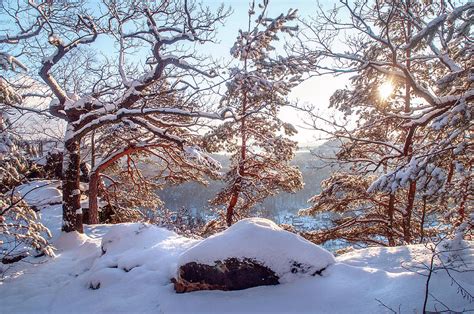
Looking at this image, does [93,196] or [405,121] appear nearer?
[405,121]

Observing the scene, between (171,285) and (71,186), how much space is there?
17.4ft

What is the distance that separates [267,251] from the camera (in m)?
5.46

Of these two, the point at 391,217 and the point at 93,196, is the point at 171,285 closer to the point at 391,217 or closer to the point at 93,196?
the point at 391,217

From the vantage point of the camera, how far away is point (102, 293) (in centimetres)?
615

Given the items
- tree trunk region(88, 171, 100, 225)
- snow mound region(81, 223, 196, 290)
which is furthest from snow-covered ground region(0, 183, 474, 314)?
tree trunk region(88, 171, 100, 225)

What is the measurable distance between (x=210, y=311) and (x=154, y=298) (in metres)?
A: 1.19

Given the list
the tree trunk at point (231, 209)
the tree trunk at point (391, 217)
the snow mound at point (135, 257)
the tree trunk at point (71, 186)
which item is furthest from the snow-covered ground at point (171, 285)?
the tree trunk at point (231, 209)

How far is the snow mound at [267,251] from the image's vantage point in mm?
5406

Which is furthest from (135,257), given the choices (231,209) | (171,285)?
(231,209)

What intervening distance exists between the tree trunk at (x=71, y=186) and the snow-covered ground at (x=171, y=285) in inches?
46.4

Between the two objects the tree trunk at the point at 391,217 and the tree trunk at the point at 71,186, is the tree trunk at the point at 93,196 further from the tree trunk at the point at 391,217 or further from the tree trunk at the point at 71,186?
the tree trunk at the point at 391,217

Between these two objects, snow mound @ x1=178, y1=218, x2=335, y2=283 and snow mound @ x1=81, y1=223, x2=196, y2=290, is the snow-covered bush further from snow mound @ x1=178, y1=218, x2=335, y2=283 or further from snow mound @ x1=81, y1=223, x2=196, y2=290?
snow mound @ x1=178, y1=218, x2=335, y2=283

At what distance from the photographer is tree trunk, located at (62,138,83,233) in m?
9.42

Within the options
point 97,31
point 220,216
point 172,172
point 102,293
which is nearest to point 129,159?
point 172,172
